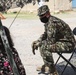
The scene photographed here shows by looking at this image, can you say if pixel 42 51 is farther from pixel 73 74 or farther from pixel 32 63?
pixel 32 63

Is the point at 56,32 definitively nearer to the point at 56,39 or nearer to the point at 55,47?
the point at 56,39

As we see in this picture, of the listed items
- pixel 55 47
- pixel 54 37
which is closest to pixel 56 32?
pixel 54 37

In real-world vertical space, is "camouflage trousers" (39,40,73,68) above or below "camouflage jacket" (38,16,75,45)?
below

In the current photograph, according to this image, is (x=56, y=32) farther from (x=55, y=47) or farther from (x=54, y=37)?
(x=55, y=47)

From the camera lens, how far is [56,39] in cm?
670

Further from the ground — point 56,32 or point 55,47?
point 56,32

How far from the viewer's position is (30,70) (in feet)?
26.7

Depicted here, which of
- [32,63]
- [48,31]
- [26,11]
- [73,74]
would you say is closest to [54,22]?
[48,31]

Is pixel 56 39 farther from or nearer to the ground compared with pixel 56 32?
nearer to the ground

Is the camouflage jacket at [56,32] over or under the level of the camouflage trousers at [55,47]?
over

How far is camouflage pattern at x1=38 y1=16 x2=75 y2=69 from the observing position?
6.62m

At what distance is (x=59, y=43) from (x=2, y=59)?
2480 mm

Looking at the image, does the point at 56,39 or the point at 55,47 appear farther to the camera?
the point at 56,39

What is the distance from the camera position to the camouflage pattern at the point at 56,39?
21.7ft
